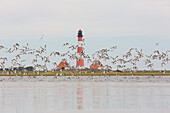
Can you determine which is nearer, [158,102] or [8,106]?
[8,106]

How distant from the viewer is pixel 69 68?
153 meters

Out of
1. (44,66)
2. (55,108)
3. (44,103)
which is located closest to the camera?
(55,108)

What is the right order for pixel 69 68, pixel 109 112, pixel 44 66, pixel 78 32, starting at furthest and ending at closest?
1. pixel 69 68
2. pixel 78 32
3. pixel 44 66
4. pixel 109 112

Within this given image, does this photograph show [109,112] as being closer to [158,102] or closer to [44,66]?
[158,102]

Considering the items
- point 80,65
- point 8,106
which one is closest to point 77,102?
point 8,106

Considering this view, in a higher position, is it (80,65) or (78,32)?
(78,32)

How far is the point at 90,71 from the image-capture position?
495ft

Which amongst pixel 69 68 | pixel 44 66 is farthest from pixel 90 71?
pixel 44 66

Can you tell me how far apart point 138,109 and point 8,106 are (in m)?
8.55

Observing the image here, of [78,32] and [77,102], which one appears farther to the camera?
[78,32]

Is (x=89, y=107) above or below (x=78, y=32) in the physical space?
below

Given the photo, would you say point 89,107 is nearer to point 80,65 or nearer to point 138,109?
point 138,109

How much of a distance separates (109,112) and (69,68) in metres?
126

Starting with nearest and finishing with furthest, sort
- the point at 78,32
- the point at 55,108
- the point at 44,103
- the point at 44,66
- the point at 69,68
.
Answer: the point at 55,108 < the point at 44,103 < the point at 44,66 < the point at 78,32 < the point at 69,68
